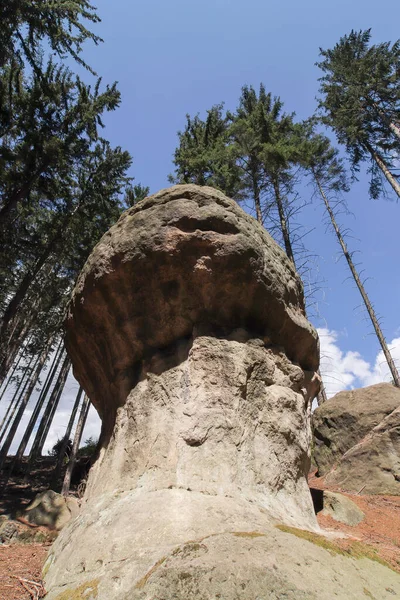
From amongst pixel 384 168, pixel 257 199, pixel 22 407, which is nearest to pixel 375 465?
A: pixel 257 199

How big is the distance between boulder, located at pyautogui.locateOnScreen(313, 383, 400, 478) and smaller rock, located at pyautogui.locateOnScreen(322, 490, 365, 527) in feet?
13.2

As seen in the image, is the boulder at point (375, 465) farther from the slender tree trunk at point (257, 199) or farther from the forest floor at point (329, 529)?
the slender tree trunk at point (257, 199)

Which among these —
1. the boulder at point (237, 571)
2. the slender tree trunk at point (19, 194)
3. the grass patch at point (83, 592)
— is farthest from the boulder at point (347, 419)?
the slender tree trunk at point (19, 194)

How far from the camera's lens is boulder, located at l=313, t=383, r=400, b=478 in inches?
432

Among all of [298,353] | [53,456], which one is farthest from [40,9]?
[53,456]

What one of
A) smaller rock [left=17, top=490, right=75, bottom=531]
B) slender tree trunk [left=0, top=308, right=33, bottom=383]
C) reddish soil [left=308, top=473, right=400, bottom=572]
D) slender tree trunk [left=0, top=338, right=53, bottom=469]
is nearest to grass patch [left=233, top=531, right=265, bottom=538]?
reddish soil [left=308, top=473, right=400, bottom=572]

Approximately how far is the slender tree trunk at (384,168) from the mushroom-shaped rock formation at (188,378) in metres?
10.6

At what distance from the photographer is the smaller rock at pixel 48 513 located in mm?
7852

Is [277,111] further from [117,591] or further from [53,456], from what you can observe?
[53,456]

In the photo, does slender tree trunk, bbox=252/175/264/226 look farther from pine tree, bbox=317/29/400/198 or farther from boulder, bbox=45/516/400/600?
boulder, bbox=45/516/400/600

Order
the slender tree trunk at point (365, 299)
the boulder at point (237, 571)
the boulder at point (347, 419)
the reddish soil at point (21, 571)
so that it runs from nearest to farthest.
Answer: the boulder at point (237, 571)
the reddish soil at point (21, 571)
the boulder at point (347, 419)
the slender tree trunk at point (365, 299)

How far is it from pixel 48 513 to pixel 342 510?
20.5 ft

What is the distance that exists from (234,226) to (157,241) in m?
1.23

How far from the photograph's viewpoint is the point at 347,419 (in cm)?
1141
